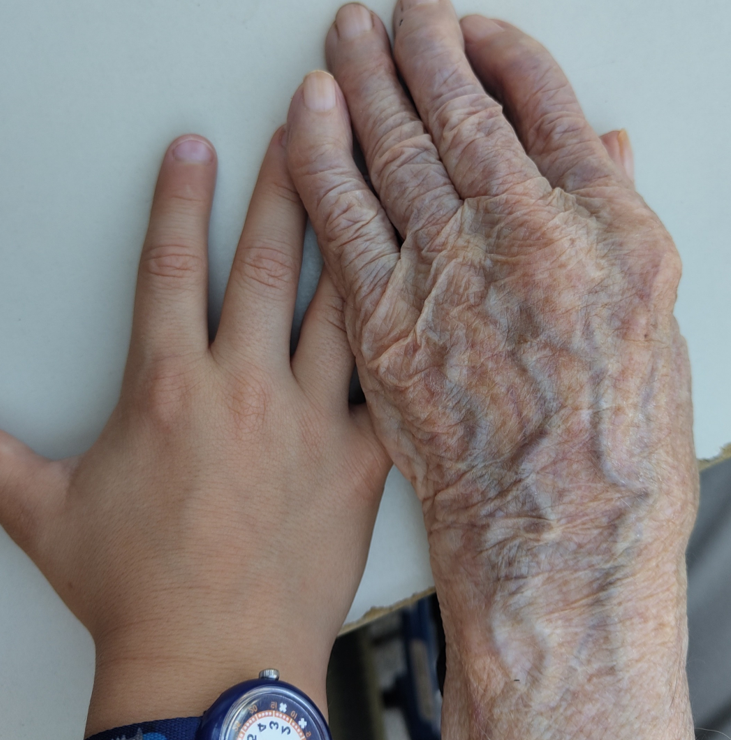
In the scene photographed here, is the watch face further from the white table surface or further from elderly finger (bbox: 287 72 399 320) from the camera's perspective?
elderly finger (bbox: 287 72 399 320)

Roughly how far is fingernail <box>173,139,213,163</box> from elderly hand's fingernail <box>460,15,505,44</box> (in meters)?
0.40

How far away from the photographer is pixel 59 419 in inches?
32.8

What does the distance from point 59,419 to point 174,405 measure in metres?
0.20

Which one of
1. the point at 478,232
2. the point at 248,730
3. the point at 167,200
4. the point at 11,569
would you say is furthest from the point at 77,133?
the point at 248,730

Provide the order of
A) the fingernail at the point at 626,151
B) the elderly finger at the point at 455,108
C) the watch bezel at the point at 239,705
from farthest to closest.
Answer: the fingernail at the point at 626,151
the elderly finger at the point at 455,108
the watch bezel at the point at 239,705

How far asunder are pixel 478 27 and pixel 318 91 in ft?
0.82

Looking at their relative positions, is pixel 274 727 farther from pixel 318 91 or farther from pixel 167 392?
pixel 318 91

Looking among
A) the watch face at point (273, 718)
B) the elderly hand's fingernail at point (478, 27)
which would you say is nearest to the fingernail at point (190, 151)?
the elderly hand's fingernail at point (478, 27)

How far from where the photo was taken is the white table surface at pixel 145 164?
746 millimetres

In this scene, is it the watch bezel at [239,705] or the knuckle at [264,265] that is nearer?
the watch bezel at [239,705]

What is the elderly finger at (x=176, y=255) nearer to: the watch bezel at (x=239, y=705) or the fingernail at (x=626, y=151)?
the watch bezel at (x=239, y=705)

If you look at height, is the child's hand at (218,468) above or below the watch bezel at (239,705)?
above

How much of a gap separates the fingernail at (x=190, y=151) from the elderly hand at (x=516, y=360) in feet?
0.42

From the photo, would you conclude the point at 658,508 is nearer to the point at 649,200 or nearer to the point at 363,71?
the point at 649,200
